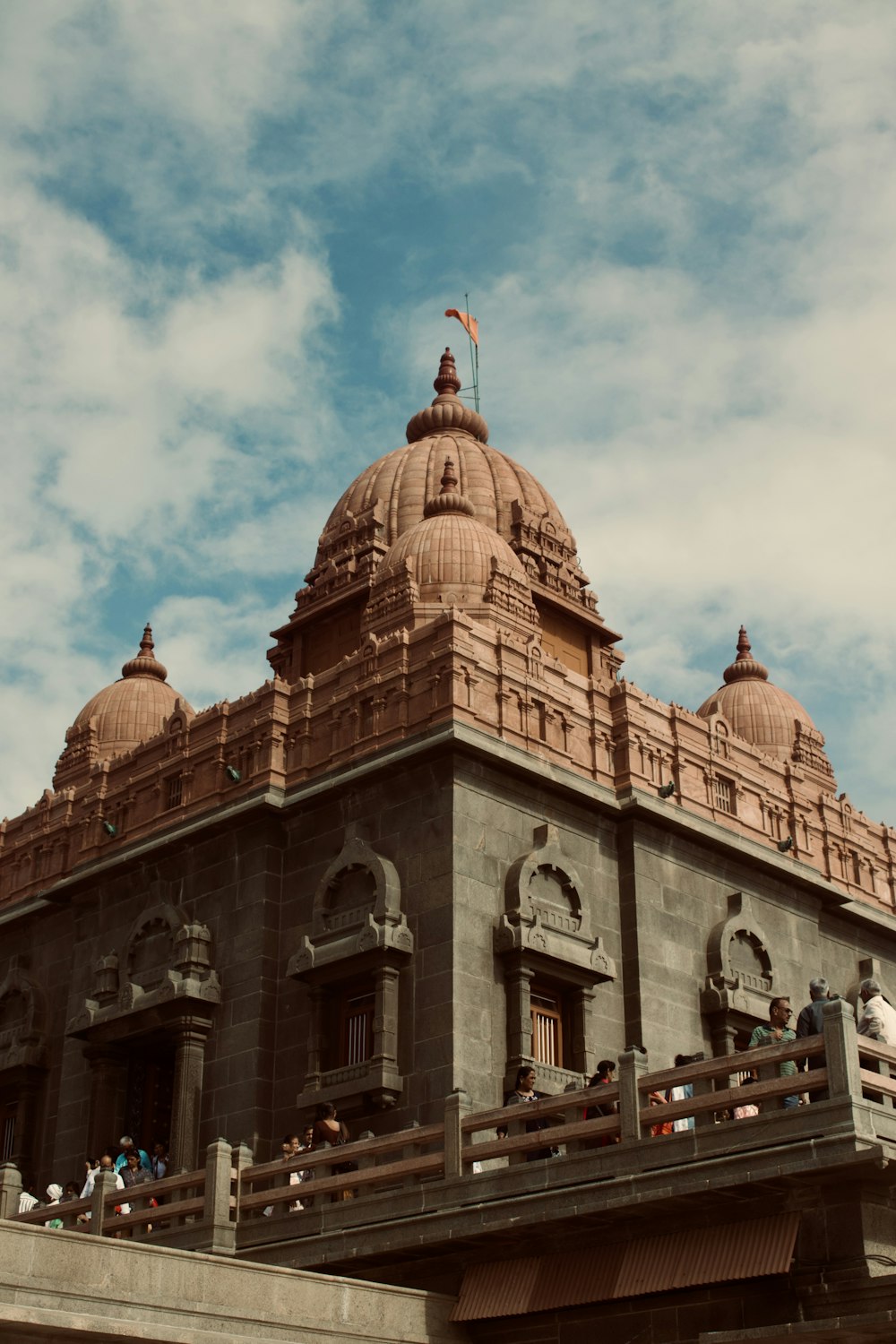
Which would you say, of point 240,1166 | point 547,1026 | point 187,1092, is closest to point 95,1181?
point 240,1166

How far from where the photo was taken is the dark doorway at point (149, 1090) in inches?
1159

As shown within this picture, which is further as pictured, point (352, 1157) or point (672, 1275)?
point (352, 1157)

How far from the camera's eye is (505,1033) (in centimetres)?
2609

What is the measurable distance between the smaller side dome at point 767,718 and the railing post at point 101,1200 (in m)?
20.6

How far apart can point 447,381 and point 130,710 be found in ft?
39.4

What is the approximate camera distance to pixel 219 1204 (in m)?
22.4

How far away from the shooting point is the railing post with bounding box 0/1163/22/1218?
82.8 feet

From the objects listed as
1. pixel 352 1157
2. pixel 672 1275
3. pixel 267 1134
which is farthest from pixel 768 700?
pixel 672 1275

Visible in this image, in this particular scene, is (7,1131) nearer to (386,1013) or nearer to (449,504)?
(386,1013)

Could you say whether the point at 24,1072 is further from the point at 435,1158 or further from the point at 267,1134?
the point at 435,1158

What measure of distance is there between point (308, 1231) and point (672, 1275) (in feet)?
17.4

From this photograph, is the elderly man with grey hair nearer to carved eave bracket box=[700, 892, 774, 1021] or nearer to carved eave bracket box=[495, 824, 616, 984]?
carved eave bracket box=[495, 824, 616, 984]

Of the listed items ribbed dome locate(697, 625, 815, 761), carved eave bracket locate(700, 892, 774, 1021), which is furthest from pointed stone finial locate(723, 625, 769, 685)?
carved eave bracket locate(700, 892, 774, 1021)

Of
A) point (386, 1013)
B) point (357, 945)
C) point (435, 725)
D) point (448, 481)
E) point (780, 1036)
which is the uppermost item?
point (448, 481)
